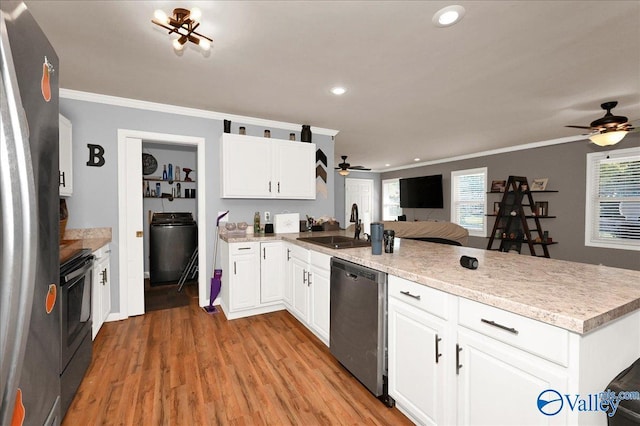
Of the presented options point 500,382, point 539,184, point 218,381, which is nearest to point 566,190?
point 539,184

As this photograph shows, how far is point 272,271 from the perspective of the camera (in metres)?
3.40

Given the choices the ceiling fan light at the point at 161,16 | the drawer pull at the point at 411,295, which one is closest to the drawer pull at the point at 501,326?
the drawer pull at the point at 411,295

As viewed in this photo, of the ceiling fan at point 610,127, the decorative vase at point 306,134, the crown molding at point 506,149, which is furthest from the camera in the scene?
the crown molding at point 506,149

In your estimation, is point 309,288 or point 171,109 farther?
point 171,109

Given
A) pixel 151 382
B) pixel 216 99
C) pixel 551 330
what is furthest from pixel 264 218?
pixel 551 330

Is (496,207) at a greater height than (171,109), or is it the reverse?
(171,109)

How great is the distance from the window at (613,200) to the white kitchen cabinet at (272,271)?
5.40m

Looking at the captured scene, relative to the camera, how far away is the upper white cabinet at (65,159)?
8.84ft

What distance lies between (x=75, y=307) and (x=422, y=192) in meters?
7.68

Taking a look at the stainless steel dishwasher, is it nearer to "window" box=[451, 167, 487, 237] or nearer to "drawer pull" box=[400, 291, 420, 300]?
"drawer pull" box=[400, 291, 420, 300]

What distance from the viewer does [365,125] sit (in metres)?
4.41

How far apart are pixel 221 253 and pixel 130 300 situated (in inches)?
44.2

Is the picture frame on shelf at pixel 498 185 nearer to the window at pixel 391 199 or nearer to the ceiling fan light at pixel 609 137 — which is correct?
the ceiling fan light at pixel 609 137

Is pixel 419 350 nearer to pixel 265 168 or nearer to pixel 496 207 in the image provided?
pixel 265 168
